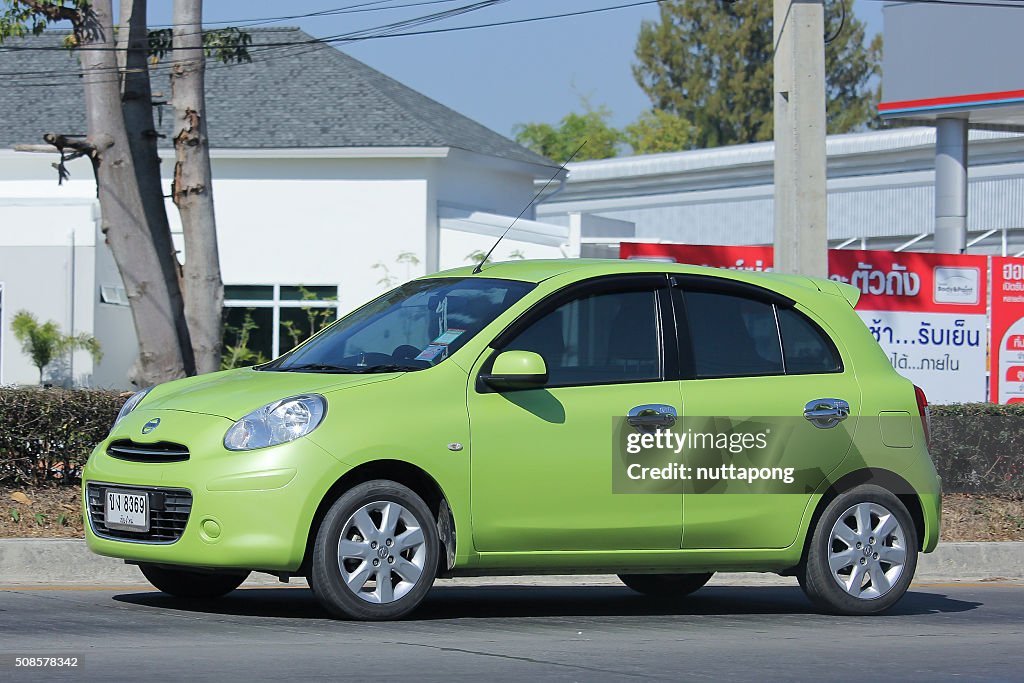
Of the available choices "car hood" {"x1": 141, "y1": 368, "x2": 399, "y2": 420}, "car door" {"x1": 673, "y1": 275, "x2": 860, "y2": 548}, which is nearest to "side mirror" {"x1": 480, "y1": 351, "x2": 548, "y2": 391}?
"car hood" {"x1": 141, "y1": 368, "x2": 399, "y2": 420}

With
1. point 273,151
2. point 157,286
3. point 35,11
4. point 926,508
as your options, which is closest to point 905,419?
point 926,508

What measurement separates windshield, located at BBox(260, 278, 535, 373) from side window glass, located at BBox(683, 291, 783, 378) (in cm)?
98

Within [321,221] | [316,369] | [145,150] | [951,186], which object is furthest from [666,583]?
[321,221]

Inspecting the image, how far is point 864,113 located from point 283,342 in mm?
58714

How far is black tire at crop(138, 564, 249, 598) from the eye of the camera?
851 centimetres

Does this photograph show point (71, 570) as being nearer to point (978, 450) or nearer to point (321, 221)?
point (978, 450)

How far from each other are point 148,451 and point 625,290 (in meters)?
2.63

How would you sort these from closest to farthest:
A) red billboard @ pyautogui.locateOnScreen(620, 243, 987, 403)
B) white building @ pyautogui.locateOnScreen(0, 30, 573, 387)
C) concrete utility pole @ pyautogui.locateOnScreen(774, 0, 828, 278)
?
concrete utility pole @ pyautogui.locateOnScreen(774, 0, 828, 278)
red billboard @ pyautogui.locateOnScreen(620, 243, 987, 403)
white building @ pyautogui.locateOnScreen(0, 30, 573, 387)

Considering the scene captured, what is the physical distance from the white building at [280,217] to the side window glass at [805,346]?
1932 centimetres

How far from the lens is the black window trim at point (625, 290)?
319 inches

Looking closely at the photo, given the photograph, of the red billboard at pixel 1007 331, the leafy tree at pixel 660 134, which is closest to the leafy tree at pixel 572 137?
the leafy tree at pixel 660 134

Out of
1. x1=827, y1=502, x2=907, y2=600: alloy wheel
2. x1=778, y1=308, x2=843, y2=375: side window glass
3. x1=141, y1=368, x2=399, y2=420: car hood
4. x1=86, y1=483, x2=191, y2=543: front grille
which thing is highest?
x1=778, y1=308, x2=843, y2=375: side window glass

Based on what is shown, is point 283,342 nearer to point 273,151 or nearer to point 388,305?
point 273,151

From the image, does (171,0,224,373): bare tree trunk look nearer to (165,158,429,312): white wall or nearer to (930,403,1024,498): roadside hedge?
(930,403,1024,498): roadside hedge
